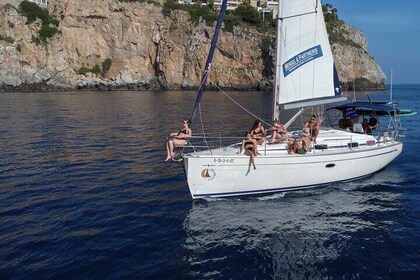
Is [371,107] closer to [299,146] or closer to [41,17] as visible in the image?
[299,146]

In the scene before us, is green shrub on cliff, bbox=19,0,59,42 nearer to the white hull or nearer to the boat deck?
the boat deck

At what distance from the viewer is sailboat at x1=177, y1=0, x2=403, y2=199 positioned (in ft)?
46.0

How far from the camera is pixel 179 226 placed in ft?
40.8

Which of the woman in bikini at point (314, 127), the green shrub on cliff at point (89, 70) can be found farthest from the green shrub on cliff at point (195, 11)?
the woman in bikini at point (314, 127)

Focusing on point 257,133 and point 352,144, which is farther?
point 352,144

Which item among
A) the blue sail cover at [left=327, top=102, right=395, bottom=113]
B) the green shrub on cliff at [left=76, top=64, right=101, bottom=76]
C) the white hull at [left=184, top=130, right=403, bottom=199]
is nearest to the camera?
the white hull at [left=184, top=130, right=403, bottom=199]

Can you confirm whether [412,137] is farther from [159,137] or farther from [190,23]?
[190,23]

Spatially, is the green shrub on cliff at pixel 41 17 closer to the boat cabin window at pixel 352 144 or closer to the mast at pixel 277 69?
the mast at pixel 277 69

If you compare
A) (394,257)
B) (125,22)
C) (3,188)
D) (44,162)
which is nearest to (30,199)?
(3,188)

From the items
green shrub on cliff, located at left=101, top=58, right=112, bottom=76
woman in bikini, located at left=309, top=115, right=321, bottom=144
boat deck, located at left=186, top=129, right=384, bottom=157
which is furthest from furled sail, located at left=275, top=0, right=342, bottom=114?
green shrub on cliff, located at left=101, top=58, right=112, bottom=76

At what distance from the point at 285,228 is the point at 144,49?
90.4m

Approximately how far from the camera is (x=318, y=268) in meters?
9.98

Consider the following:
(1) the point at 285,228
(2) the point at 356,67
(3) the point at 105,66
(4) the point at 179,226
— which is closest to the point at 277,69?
(1) the point at 285,228

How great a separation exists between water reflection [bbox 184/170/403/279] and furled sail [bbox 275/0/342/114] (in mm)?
4243
